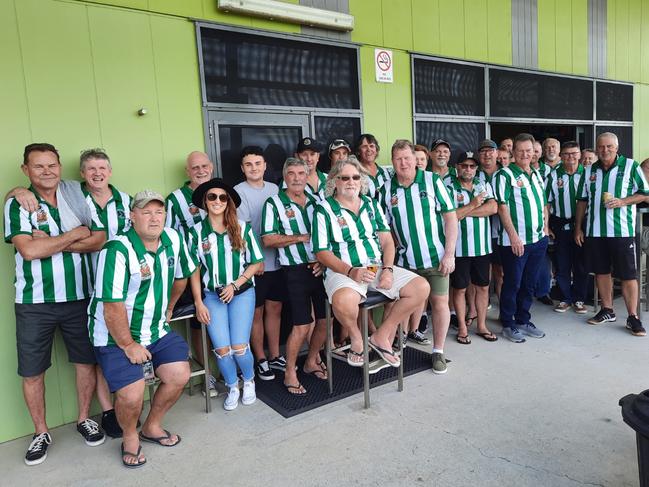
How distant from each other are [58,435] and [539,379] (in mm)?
2910

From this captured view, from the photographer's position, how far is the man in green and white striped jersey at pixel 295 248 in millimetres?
3199

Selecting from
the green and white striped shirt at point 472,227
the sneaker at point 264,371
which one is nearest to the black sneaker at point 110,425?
the sneaker at point 264,371

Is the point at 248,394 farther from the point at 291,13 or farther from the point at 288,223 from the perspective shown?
the point at 291,13

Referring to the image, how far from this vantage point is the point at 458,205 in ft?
13.0

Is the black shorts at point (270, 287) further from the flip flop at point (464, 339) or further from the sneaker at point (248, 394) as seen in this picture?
the flip flop at point (464, 339)

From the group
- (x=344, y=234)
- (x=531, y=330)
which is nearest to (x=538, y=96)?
(x=531, y=330)

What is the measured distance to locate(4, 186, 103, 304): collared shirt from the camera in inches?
103

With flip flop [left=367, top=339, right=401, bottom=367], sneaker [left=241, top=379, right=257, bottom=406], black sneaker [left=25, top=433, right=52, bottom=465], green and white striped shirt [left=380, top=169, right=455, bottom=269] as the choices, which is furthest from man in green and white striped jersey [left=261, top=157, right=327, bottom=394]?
black sneaker [left=25, top=433, right=52, bottom=465]

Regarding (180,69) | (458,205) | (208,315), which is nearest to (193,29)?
(180,69)

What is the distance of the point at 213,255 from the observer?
9.78 ft

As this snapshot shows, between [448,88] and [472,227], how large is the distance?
164 centimetres

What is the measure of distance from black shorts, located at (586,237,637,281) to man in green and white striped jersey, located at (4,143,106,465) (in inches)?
149

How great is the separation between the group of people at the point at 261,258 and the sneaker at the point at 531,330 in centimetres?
3

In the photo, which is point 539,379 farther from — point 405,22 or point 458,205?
point 405,22
